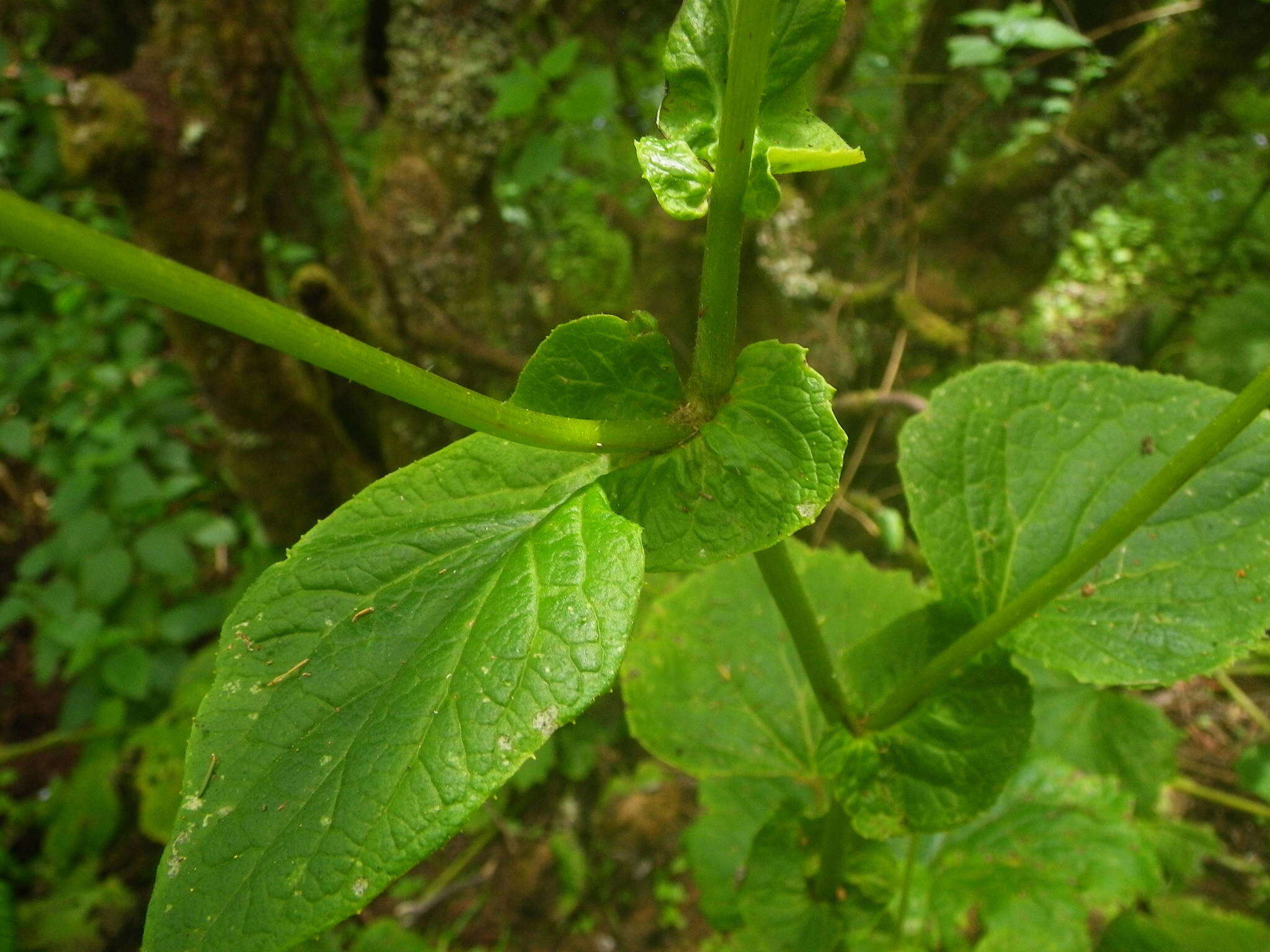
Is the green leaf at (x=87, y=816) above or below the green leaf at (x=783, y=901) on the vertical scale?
below

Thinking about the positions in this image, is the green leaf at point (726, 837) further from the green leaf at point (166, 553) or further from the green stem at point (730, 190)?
the green leaf at point (166, 553)

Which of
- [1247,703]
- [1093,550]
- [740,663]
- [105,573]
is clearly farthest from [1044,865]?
[105,573]

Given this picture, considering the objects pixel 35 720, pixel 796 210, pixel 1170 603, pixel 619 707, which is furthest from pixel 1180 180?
pixel 35 720

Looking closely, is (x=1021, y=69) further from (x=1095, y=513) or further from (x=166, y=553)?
(x=166, y=553)

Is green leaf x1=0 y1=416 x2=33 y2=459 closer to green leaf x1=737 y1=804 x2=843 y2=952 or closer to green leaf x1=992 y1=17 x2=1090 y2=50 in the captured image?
green leaf x1=737 y1=804 x2=843 y2=952

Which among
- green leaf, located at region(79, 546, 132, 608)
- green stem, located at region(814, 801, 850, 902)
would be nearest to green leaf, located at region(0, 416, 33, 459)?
green leaf, located at region(79, 546, 132, 608)

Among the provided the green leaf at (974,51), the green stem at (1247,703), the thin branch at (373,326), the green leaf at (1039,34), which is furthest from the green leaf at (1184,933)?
the green leaf at (974,51)
